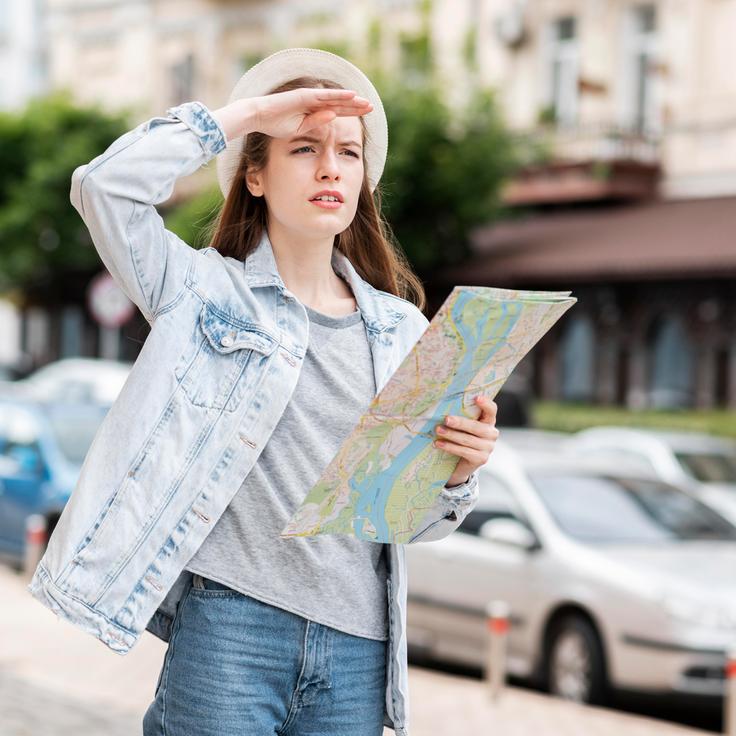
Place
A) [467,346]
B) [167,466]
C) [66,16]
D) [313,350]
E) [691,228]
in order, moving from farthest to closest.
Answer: [66,16] → [691,228] → [313,350] → [167,466] → [467,346]

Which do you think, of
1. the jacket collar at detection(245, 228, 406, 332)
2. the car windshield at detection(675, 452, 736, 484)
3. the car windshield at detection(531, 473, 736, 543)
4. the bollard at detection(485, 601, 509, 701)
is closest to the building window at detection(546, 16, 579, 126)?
the car windshield at detection(675, 452, 736, 484)

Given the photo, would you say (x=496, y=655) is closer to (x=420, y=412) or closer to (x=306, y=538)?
(x=306, y=538)

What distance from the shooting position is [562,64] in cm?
2498

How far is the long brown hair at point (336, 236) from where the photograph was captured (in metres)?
3.25

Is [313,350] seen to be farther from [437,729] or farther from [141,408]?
[437,729]

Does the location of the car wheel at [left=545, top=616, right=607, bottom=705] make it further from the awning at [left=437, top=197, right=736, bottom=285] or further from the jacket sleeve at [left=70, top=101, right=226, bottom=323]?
the awning at [left=437, top=197, right=736, bottom=285]

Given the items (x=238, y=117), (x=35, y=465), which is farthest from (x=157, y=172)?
(x=35, y=465)

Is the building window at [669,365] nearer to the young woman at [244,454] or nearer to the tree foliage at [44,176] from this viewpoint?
the tree foliage at [44,176]

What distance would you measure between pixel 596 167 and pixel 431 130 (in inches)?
96.9

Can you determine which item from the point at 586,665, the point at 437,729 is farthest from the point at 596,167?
the point at 437,729

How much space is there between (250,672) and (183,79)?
2915 centimetres

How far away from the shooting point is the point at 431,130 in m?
23.3

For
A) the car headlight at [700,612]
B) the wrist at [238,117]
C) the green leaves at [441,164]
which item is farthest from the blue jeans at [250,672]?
the green leaves at [441,164]

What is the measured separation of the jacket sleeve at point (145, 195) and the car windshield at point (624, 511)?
6.59 m
